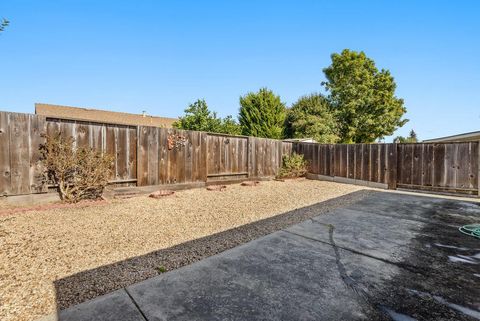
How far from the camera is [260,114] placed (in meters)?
17.9

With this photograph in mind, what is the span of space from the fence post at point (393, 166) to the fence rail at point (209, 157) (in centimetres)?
3

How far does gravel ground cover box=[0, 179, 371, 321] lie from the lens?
1.85m

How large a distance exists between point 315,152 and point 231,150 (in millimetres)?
3925

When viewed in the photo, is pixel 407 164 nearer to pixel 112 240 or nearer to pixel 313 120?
pixel 112 240

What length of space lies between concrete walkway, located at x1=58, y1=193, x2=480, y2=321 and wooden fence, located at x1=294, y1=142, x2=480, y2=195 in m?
4.89

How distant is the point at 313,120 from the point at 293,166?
1094 centimetres

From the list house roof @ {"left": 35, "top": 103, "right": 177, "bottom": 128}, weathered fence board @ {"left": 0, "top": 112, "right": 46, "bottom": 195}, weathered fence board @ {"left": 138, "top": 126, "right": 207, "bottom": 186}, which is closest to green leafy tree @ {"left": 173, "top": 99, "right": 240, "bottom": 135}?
house roof @ {"left": 35, "top": 103, "right": 177, "bottom": 128}

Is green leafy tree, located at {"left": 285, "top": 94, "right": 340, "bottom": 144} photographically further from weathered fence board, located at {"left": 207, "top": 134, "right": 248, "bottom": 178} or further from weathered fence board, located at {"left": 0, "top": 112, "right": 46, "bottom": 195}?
weathered fence board, located at {"left": 0, "top": 112, "right": 46, "bottom": 195}

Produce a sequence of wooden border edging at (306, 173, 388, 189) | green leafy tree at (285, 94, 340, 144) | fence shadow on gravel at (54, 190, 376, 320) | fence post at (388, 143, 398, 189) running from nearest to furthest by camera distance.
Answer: fence shadow on gravel at (54, 190, 376, 320)
fence post at (388, 143, 398, 189)
wooden border edging at (306, 173, 388, 189)
green leafy tree at (285, 94, 340, 144)

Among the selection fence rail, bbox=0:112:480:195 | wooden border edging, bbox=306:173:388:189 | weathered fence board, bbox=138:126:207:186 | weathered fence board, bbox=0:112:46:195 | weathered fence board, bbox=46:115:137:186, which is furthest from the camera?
wooden border edging, bbox=306:173:388:189

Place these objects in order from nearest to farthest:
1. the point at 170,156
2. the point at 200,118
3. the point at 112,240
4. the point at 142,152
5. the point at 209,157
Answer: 1. the point at 112,240
2. the point at 142,152
3. the point at 170,156
4. the point at 209,157
5. the point at 200,118

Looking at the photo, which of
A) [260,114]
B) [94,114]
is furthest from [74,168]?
[260,114]

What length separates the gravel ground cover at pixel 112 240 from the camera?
1852mm

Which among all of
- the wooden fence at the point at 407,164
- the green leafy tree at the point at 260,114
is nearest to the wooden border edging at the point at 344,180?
the wooden fence at the point at 407,164
